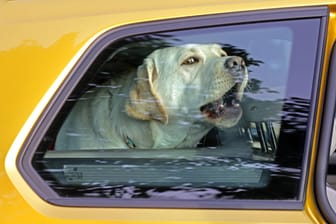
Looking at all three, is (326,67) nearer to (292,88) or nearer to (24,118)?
(292,88)

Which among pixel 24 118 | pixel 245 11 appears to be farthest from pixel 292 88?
pixel 24 118

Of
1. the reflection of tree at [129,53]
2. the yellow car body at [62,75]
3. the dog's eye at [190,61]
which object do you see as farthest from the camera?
the dog's eye at [190,61]

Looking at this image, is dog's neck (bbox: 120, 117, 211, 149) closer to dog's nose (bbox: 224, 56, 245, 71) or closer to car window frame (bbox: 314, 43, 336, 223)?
dog's nose (bbox: 224, 56, 245, 71)

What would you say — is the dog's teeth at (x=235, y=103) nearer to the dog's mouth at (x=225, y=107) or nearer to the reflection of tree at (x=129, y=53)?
the dog's mouth at (x=225, y=107)

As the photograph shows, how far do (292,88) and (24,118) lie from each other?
2.42 feet

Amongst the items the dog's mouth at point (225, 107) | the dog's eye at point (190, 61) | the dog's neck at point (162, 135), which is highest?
the dog's eye at point (190, 61)

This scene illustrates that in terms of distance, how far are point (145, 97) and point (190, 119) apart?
15 centimetres

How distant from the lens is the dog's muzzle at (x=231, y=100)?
1.71m

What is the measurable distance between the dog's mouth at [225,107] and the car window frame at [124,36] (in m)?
0.22

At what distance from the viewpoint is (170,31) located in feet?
5.38

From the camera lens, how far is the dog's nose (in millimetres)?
1702

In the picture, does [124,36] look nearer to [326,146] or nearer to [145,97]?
[145,97]

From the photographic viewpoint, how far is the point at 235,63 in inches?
67.2

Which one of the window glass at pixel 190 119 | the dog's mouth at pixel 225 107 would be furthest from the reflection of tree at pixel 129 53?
the dog's mouth at pixel 225 107
